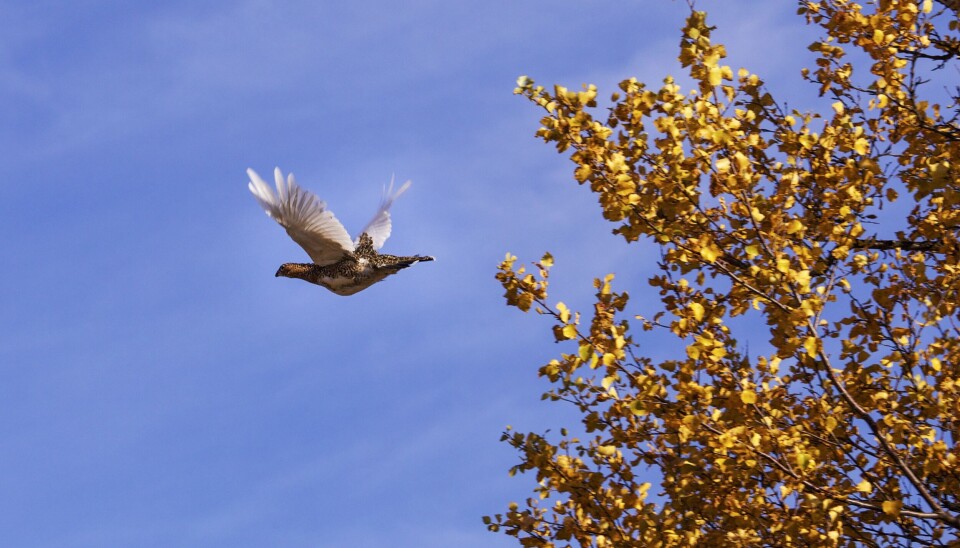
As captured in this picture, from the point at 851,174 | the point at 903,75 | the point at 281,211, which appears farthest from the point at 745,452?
the point at 281,211

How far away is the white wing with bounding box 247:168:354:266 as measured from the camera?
392 inches

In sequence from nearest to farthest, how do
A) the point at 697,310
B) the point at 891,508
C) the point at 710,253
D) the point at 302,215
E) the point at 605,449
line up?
the point at 891,508
the point at 710,253
the point at 697,310
the point at 605,449
the point at 302,215

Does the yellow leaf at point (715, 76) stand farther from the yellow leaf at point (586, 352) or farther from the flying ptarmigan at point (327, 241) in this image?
the flying ptarmigan at point (327, 241)

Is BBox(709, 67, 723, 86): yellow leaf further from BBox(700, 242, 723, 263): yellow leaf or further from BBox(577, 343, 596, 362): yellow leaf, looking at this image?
BBox(577, 343, 596, 362): yellow leaf

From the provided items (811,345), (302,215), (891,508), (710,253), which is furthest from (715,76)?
(302,215)

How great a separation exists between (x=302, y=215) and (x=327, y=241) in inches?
22.8

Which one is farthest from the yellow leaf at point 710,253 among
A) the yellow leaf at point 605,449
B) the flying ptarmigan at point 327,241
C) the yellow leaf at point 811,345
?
the flying ptarmigan at point 327,241

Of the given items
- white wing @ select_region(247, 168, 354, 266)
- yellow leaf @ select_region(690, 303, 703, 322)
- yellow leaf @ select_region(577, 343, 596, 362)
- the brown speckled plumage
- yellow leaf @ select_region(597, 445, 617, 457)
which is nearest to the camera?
yellow leaf @ select_region(577, 343, 596, 362)

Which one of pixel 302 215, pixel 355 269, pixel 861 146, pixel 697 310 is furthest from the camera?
pixel 355 269

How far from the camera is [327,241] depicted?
10719 mm

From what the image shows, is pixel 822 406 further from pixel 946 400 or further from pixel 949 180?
pixel 949 180

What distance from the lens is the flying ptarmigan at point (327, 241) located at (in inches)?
395

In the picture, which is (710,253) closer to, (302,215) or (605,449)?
(605,449)

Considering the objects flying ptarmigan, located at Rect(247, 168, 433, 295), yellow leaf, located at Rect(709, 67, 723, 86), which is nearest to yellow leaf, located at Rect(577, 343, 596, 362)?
yellow leaf, located at Rect(709, 67, 723, 86)
